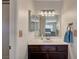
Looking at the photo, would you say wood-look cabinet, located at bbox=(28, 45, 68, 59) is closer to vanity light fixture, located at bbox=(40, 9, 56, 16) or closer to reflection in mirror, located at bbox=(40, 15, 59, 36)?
reflection in mirror, located at bbox=(40, 15, 59, 36)

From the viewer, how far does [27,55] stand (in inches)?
160

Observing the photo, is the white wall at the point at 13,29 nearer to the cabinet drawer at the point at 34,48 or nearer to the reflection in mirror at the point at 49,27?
the cabinet drawer at the point at 34,48

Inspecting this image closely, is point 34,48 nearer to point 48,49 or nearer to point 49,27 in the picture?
point 48,49

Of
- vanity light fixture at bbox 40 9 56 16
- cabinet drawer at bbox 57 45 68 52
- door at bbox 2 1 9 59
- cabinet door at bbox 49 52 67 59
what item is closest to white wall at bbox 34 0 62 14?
vanity light fixture at bbox 40 9 56 16

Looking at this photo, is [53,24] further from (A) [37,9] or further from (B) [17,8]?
(B) [17,8]

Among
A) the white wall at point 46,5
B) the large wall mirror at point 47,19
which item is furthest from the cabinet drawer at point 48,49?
the white wall at point 46,5

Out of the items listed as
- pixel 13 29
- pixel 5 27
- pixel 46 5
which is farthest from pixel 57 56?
pixel 5 27

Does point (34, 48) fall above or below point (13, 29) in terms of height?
below

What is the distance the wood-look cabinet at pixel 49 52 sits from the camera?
163 inches

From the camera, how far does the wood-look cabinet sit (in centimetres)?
415

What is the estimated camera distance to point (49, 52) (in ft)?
13.8

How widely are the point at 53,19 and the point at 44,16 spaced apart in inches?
12.8

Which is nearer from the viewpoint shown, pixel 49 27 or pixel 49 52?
pixel 49 52

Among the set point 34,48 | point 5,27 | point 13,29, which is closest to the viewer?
point 13,29
